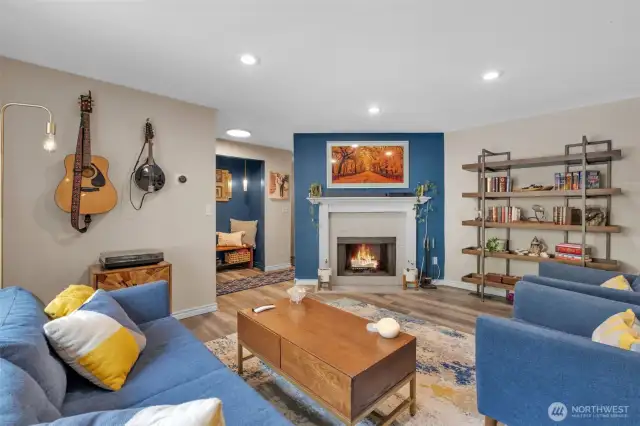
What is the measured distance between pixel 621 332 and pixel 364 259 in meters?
3.41

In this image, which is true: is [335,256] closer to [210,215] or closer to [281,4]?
[210,215]

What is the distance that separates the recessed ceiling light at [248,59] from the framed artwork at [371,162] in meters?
2.32

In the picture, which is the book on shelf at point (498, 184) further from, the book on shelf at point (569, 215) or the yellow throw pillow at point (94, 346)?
the yellow throw pillow at point (94, 346)

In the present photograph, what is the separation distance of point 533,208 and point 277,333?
3.65m

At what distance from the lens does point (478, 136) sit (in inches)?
167

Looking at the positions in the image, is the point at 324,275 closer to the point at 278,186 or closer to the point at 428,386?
the point at 278,186

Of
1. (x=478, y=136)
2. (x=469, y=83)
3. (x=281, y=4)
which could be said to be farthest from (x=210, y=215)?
(x=478, y=136)

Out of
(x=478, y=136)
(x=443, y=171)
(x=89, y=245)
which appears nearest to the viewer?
(x=89, y=245)

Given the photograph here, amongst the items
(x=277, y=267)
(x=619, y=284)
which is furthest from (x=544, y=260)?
(x=277, y=267)

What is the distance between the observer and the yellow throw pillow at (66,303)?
1582 mm

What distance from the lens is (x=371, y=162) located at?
15.0 ft

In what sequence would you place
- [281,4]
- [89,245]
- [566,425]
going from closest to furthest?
[566,425], [281,4], [89,245]

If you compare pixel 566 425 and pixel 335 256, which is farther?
pixel 335 256

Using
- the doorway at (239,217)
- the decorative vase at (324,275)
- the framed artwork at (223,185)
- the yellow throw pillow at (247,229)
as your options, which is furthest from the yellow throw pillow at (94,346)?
the framed artwork at (223,185)
